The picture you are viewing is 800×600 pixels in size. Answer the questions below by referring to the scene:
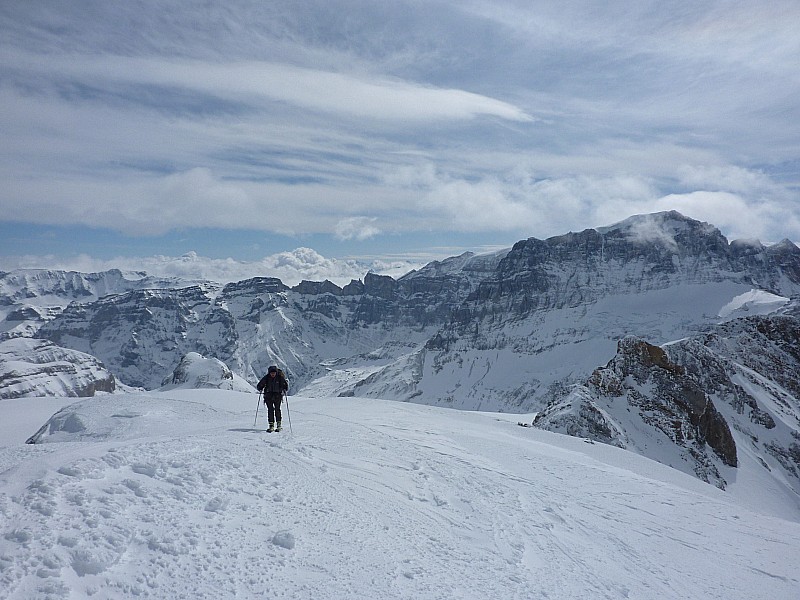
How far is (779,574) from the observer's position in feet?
35.8

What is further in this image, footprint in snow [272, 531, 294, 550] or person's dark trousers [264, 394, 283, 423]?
person's dark trousers [264, 394, 283, 423]

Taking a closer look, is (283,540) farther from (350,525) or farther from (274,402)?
(274,402)

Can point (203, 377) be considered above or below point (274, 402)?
below

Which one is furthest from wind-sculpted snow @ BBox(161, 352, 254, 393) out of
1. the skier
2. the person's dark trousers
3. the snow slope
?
the person's dark trousers

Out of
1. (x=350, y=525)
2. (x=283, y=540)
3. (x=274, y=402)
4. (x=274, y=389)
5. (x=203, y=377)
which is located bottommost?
(x=203, y=377)

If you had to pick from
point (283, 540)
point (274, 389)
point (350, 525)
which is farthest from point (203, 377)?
point (283, 540)

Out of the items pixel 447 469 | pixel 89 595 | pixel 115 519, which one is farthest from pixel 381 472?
pixel 89 595

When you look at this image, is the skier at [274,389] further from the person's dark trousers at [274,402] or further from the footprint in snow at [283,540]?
the footprint in snow at [283,540]

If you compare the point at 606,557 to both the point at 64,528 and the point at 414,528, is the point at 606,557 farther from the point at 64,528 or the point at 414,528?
the point at 64,528

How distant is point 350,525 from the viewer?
347 inches

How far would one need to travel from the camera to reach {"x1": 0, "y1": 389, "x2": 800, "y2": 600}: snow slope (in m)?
6.56

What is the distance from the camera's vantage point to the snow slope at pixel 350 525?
656 centimetres

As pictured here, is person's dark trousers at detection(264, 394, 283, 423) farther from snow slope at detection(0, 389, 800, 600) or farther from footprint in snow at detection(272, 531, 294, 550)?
footprint in snow at detection(272, 531, 294, 550)

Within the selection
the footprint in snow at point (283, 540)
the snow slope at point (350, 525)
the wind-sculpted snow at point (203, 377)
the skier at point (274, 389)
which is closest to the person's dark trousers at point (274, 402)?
the skier at point (274, 389)
